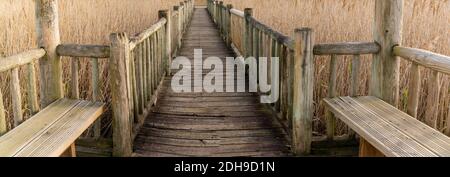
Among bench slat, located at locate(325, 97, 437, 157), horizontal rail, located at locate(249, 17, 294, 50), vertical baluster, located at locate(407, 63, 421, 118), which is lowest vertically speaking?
bench slat, located at locate(325, 97, 437, 157)

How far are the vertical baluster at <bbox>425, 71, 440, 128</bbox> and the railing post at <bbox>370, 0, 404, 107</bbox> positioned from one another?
30 centimetres

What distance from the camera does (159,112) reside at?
4.61 metres

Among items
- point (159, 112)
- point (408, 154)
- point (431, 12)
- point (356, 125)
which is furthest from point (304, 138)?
point (431, 12)

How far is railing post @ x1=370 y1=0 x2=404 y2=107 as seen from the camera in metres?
3.40

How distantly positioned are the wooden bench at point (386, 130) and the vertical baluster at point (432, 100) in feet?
0.86

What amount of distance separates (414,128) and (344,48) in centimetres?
87

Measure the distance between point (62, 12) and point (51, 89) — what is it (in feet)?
9.53

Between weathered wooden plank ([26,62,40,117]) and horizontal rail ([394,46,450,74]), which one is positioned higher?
horizontal rail ([394,46,450,74])

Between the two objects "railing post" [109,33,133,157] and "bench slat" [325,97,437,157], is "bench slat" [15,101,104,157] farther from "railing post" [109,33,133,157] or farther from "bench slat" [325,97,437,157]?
"bench slat" [325,97,437,157]

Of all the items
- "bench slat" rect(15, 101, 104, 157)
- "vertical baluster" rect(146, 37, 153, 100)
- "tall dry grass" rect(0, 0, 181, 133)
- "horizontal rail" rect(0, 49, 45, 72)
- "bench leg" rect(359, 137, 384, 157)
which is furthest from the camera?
"vertical baluster" rect(146, 37, 153, 100)

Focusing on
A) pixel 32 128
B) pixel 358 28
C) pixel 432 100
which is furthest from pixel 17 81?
pixel 358 28

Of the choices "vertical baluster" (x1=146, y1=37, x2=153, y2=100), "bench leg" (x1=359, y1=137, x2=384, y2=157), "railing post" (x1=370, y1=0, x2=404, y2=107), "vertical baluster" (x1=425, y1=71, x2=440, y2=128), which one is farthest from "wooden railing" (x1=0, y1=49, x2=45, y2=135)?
"vertical baluster" (x1=425, y1=71, x2=440, y2=128)

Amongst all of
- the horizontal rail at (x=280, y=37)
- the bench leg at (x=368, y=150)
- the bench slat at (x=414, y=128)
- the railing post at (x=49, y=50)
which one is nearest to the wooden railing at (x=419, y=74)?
the bench slat at (x=414, y=128)

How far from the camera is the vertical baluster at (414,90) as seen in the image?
10.0 feet
